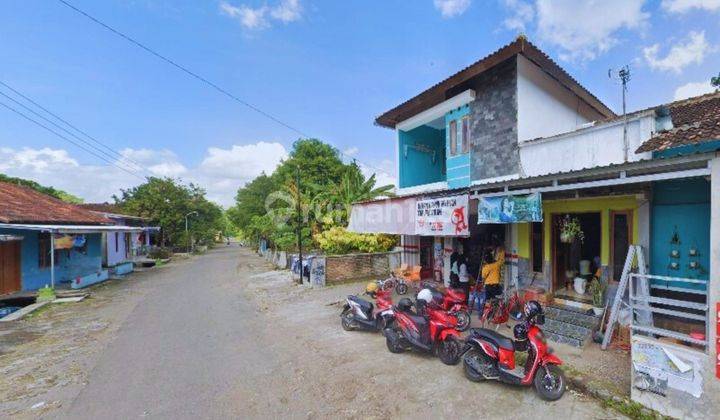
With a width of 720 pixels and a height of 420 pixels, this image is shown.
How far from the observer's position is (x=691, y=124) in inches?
237

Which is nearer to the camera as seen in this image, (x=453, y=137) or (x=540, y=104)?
(x=540, y=104)

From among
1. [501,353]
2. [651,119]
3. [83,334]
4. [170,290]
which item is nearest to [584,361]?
[501,353]

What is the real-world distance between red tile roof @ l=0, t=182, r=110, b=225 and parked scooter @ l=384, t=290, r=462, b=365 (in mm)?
14706

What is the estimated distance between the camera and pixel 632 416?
13.5ft

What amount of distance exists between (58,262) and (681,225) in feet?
73.8

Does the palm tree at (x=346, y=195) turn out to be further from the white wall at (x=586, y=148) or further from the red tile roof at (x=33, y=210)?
the red tile roof at (x=33, y=210)

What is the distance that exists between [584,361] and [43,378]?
9180 millimetres

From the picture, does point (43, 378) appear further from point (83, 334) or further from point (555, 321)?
point (555, 321)

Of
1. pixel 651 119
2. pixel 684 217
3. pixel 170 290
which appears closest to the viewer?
pixel 684 217

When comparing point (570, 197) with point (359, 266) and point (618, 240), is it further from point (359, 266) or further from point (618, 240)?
point (359, 266)

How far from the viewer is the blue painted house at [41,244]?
12727 millimetres

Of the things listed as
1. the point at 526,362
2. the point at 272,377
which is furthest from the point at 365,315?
the point at 526,362

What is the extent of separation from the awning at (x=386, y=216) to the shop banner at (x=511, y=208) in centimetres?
214

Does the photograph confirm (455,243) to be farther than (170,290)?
No
